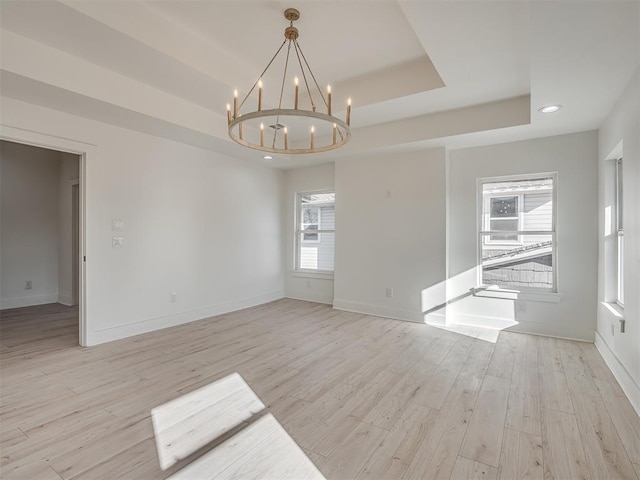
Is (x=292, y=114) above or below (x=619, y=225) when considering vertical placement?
above

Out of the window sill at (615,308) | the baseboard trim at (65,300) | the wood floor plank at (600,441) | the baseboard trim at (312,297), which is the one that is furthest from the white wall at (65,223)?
the window sill at (615,308)

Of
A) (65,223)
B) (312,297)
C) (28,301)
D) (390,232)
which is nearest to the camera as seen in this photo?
(390,232)

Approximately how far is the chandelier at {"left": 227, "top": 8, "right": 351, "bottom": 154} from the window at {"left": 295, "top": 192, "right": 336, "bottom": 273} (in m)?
1.17

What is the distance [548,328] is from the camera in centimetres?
403

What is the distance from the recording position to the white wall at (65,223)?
18.7ft

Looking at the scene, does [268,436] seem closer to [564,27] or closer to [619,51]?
[564,27]

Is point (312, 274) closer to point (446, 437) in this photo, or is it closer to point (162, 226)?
point (162, 226)

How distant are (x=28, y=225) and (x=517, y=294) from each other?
306 inches

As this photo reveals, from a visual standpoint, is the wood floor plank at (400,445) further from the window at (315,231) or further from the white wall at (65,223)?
the white wall at (65,223)

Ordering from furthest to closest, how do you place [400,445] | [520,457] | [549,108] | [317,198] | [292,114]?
[317,198] → [549,108] → [292,114] → [400,445] → [520,457]

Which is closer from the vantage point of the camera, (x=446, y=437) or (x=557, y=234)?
Answer: (x=446, y=437)

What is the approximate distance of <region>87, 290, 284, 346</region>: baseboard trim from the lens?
3.69m

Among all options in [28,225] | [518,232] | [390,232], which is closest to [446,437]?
[518,232]

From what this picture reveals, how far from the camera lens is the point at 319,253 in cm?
609
